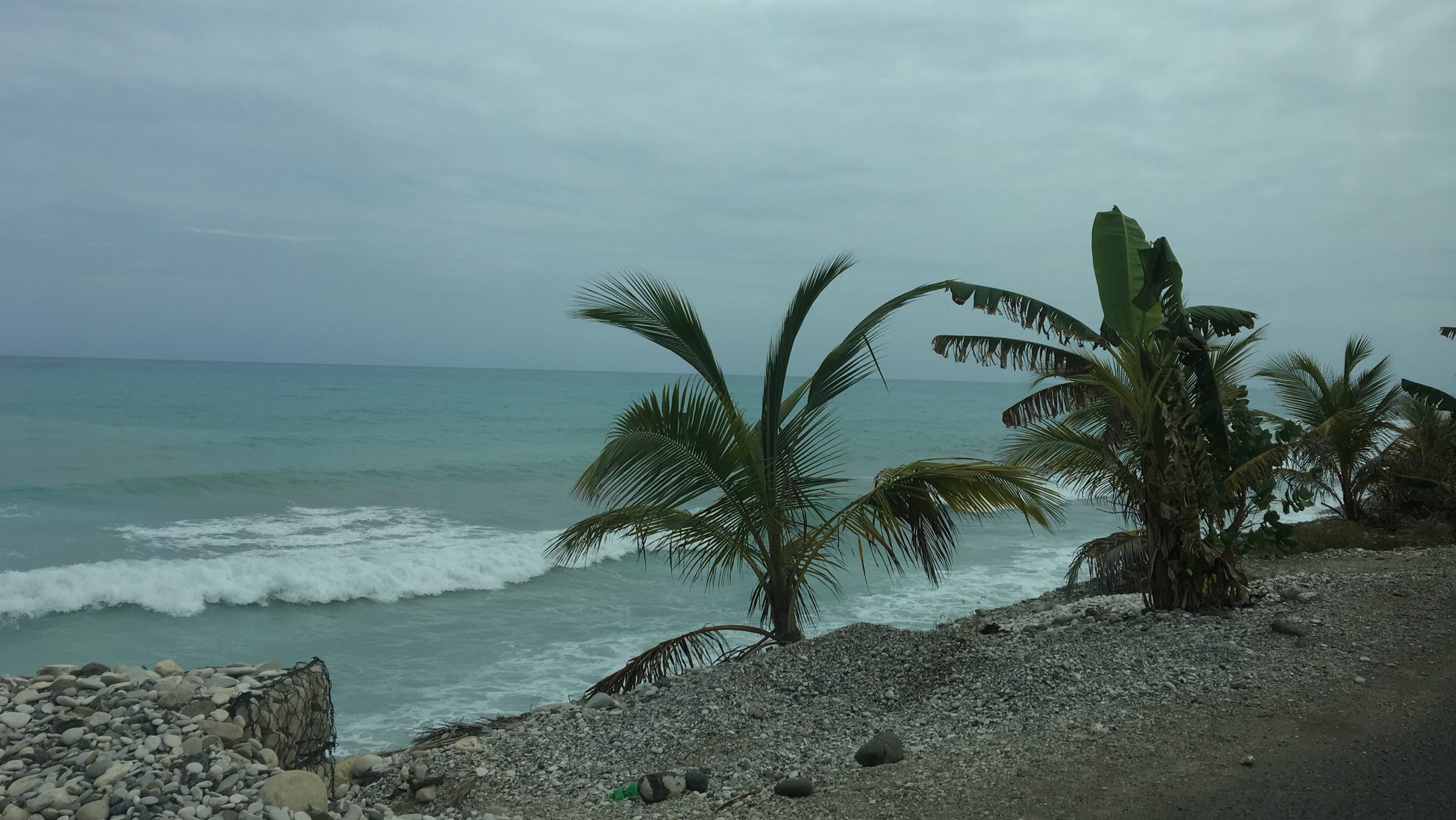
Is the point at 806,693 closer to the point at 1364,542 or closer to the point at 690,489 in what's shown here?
the point at 690,489

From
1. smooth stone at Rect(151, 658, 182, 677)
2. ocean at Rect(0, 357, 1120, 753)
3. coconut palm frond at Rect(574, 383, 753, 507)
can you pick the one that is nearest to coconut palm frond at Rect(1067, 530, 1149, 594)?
ocean at Rect(0, 357, 1120, 753)

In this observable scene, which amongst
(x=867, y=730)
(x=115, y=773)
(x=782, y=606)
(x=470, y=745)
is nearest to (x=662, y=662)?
(x=782, y=606)

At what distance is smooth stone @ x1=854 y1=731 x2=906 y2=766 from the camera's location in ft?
16.0

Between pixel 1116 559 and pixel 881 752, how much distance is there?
5.75m

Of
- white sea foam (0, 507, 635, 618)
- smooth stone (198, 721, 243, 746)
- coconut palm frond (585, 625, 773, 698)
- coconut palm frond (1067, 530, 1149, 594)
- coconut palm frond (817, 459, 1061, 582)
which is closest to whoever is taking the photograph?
smooth stone (198, 721, 243, 746)

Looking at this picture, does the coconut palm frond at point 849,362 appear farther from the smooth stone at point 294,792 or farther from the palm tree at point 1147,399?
the smooth stone at point 294,792

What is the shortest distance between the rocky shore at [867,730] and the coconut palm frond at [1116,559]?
1.91 meters

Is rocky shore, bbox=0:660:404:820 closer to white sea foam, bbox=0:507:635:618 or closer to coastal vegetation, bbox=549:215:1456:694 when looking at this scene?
coastal vegetation, bbox=549:215:1456:694

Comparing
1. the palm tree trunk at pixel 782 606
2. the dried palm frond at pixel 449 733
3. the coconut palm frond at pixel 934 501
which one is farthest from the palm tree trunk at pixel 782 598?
the dried palm frond at pixel 449 733

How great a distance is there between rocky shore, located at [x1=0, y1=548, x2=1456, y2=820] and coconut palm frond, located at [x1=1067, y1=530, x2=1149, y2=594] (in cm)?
191

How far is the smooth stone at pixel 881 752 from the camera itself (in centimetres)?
486

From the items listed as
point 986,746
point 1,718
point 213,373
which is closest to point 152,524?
point 1,718

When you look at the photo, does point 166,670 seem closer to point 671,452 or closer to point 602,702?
point 602,702

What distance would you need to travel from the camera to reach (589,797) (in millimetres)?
4914
